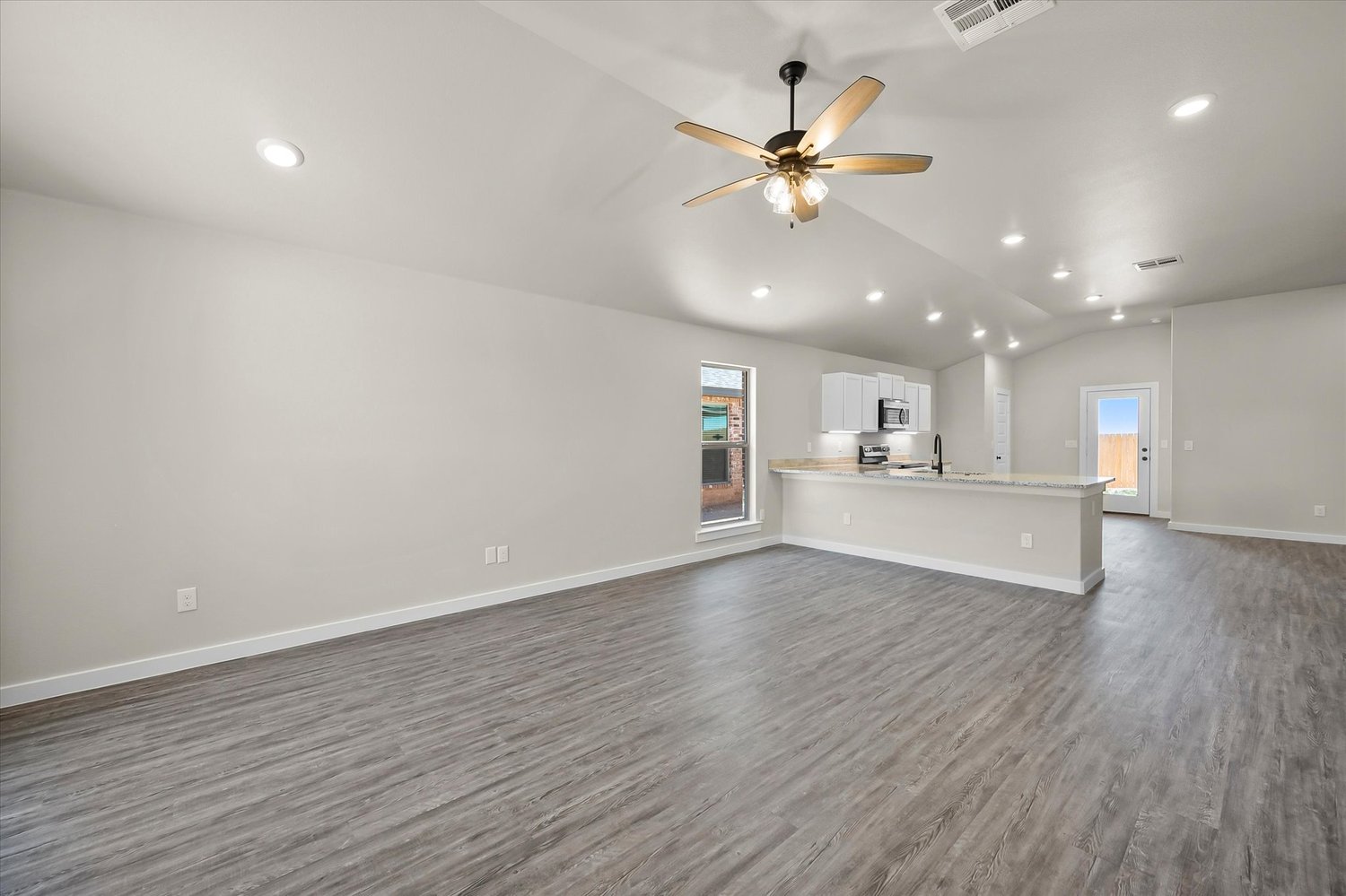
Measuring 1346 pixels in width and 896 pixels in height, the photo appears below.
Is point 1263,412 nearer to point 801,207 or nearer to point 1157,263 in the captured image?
point 1157,263

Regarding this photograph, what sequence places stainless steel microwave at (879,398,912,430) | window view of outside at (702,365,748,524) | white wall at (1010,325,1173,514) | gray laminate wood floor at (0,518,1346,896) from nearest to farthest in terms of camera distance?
gray laminate wood floor at (0,518,1346,896)
window view of outside at (702,365,748,524)
stainless steel microwave at (879,398,912,430)
white wall at (1010,325,1173,514)

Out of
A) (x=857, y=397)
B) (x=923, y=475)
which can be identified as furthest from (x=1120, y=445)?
(x=923, y=475)

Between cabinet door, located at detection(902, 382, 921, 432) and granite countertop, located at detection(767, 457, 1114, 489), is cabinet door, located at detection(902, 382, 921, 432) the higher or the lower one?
the higher one

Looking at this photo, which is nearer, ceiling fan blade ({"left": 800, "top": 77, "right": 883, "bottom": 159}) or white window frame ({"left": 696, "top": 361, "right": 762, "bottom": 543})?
ceiling fan blade ({"left": 800, "top": 77, "right": 883, "bottom": 159})

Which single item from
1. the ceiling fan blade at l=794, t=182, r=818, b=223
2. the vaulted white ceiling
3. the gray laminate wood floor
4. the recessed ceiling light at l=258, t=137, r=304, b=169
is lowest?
the gray laminate wood floor

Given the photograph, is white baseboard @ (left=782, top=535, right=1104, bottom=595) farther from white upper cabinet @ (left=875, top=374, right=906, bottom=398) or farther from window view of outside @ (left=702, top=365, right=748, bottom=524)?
white upper cabinet @ (left=875, top=374, right=906, bottom=398)

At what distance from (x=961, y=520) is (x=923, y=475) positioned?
1.89ft

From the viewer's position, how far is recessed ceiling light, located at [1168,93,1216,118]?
9.04 ft

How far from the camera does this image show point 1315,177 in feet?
11.8

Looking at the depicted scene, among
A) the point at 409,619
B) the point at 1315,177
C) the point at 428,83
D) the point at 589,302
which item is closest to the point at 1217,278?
the point at 1315,177

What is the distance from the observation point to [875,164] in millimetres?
2348

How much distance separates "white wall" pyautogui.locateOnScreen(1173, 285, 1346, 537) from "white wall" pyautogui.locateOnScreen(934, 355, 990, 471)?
98.0 inches

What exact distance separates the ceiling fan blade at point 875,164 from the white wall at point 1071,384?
28.3 feet

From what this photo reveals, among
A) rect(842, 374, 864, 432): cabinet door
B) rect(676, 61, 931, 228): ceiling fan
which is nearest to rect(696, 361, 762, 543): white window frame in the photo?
rect(842, 374, 864, 432): cabinet door
